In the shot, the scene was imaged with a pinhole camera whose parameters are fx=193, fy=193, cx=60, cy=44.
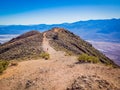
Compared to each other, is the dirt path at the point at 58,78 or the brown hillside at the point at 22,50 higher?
the dirt path at the point at 58,78

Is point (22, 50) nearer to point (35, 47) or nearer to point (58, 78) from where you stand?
point (35, 47)

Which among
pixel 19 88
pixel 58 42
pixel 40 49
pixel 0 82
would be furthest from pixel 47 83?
pixel 58 42

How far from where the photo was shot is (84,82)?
17.3 metres

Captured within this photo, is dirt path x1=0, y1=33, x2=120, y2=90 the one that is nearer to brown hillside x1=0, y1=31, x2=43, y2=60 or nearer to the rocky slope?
the rocky slope

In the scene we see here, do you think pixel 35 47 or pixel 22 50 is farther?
pixel 35 47

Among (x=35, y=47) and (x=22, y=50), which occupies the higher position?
(x=35, y=47)

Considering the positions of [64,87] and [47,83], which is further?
[47,83]

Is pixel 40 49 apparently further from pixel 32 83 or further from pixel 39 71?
pixel 32 83

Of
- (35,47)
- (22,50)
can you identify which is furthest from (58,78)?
(22,50)

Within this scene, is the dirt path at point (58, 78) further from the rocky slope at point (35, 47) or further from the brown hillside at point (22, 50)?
the brown hillside at point (22, 50)

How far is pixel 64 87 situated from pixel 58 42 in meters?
35.2

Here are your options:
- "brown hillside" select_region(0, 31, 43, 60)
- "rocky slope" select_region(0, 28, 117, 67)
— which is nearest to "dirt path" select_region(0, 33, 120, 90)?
"rocky slope" select_region(0, 28, 117, 67)

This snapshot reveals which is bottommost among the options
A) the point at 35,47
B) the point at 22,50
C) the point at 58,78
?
the point at 22,50

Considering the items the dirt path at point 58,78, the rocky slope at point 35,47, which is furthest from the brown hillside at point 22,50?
the dirt path at point 58,78
